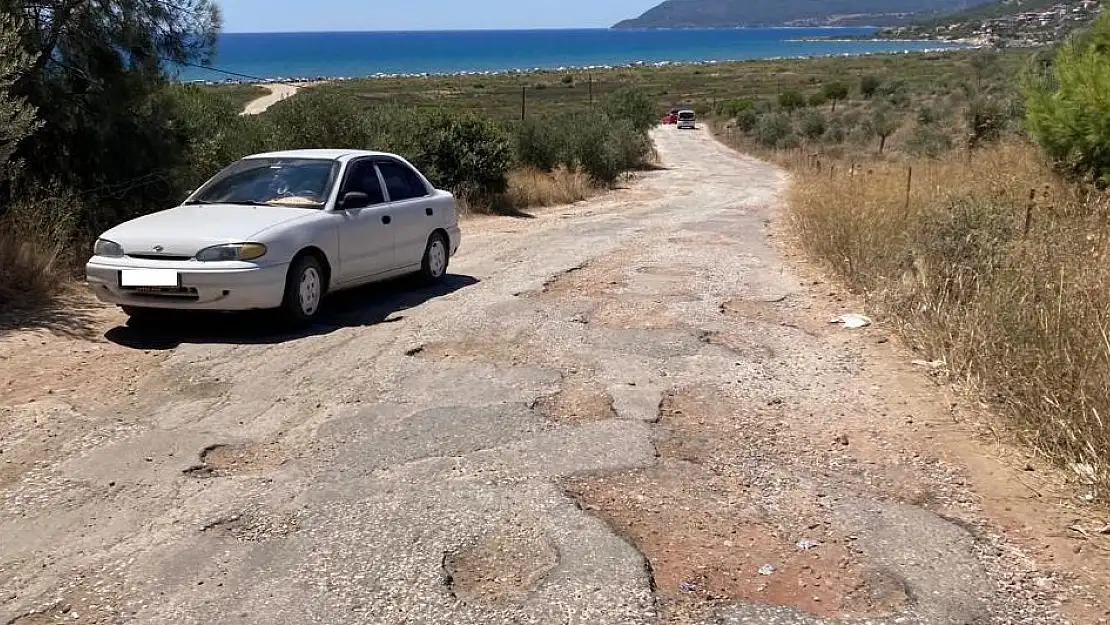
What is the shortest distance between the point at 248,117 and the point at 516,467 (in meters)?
14.8

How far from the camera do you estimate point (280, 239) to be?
8.27 metres

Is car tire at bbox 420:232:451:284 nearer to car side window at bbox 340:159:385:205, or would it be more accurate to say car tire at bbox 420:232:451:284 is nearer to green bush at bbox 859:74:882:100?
car side window at bbox 340:159:385:205

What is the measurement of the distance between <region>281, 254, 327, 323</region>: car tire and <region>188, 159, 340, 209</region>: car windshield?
2.07 ft

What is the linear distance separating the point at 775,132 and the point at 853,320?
44655 millimetres

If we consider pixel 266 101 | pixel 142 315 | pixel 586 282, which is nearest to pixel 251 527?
pixel 142 315

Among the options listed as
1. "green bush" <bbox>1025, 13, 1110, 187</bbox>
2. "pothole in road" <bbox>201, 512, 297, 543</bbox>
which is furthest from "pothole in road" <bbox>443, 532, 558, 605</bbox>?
"green bush" <bbox>1025, 13, 1110, 187</bbox>

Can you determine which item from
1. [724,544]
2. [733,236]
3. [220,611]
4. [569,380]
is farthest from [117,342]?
[733,236]

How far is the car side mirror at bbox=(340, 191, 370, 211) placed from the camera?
920cm

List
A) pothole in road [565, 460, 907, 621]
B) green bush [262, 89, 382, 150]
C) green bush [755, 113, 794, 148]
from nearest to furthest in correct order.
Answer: pothole in road [565, 460, 907, 621], green bush [262, 89, 382, 150], green bush [755, 113, 794, 148]

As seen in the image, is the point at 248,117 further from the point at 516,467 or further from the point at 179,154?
the point at 516,467

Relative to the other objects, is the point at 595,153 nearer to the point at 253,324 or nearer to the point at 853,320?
the point at 853,320

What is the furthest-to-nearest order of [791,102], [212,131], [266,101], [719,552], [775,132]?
[791,102] → [266,101] → [775,132] → [212,131] → [719,552]

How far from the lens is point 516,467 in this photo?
5.32 metres

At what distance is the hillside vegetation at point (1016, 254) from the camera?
217 inches
